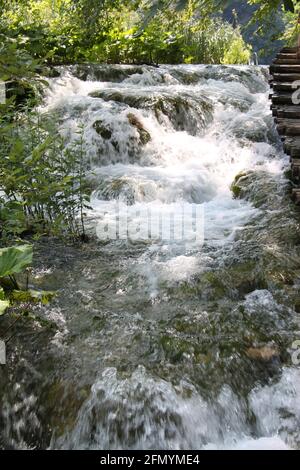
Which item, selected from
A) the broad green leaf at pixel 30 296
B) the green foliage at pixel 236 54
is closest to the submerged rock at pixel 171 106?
the broad green leaf at pixel 30 296

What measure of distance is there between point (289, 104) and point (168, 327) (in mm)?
4240

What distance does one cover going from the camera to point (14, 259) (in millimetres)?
2525

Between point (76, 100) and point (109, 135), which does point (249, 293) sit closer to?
point (109, 135)

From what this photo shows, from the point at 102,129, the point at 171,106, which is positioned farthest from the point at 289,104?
the point at 102,129

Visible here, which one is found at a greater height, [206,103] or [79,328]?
[206,103]

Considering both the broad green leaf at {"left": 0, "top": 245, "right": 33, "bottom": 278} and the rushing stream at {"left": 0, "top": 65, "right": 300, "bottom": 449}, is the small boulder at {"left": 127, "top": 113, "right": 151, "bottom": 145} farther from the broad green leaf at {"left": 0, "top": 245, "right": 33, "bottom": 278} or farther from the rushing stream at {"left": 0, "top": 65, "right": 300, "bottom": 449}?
the broad green leaf at {"left": 0, "top": 245, "right": 33, "bottom": 278}

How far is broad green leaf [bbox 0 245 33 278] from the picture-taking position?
2473 mm

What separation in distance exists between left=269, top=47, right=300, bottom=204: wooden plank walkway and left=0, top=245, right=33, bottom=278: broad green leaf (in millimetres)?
2463

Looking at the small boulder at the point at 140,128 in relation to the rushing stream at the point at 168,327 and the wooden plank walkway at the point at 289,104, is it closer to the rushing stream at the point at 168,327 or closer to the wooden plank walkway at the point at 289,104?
the rushing stream at the point at 168,327

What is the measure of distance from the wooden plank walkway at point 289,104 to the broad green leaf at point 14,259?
246 cm

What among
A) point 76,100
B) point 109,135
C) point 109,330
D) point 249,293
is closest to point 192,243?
point 249,293

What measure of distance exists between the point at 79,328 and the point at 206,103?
6881mm

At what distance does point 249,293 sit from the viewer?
3.60 m

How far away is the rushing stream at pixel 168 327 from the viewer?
250 centimetres
